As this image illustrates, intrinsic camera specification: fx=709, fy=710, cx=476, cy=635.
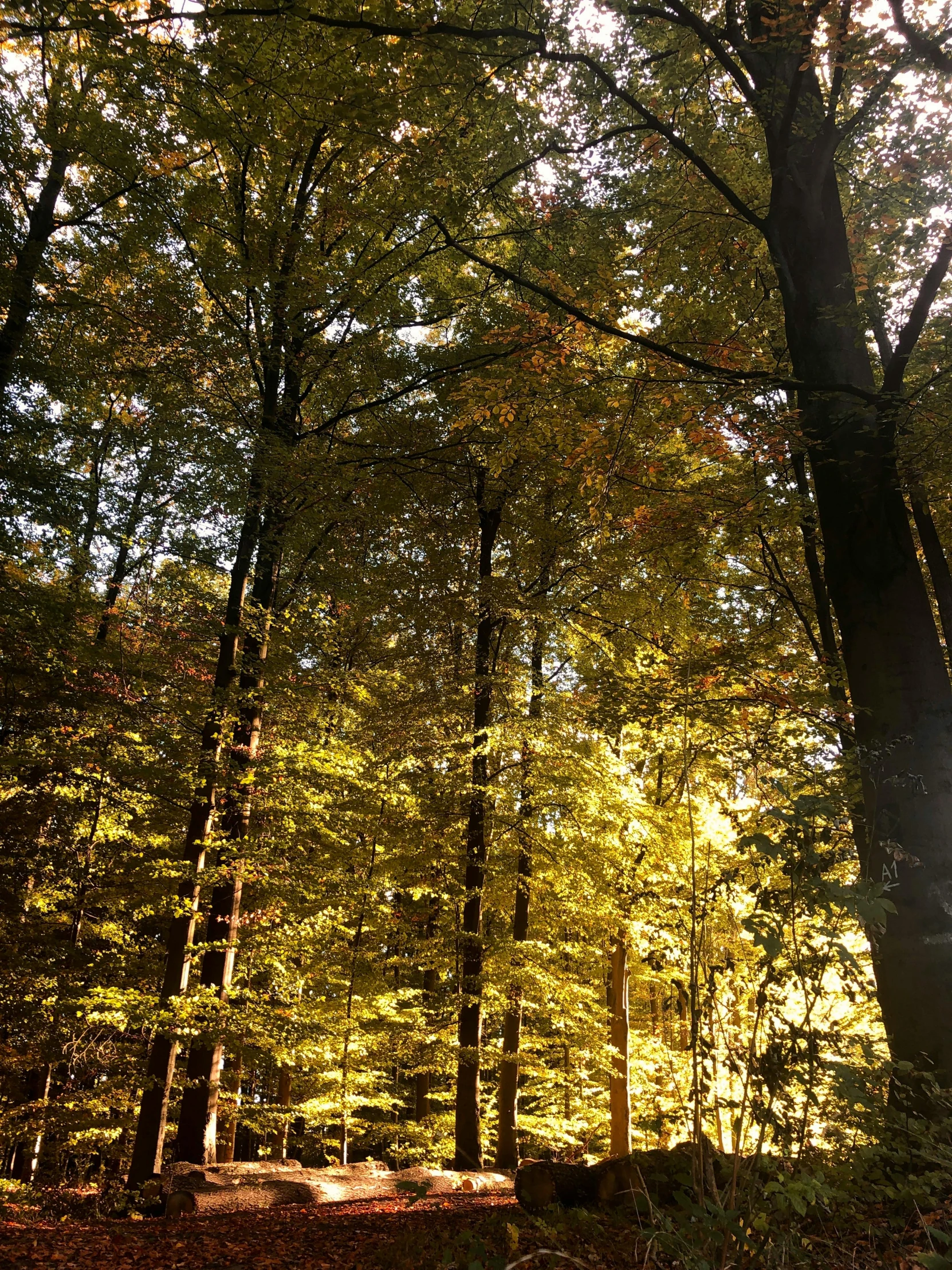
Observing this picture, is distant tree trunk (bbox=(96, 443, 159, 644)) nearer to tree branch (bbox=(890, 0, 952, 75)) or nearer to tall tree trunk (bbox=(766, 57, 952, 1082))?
tall tree trunk (bbox=(766, 57, 952, 1082))

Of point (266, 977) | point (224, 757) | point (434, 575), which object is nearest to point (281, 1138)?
point (266, 977)

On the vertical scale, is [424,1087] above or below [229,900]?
below

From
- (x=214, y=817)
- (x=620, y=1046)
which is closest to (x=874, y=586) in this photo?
(x=214, y=817)

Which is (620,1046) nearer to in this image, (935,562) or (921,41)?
(935,562)

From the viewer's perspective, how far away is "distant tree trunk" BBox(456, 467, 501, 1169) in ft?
28.7

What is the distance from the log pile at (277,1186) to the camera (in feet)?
21.2

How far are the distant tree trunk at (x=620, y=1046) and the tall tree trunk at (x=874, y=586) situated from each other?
6.33m

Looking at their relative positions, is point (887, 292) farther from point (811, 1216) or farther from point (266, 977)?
point (266, 977)

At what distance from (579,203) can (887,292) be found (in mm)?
3025

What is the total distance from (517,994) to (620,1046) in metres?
2.38

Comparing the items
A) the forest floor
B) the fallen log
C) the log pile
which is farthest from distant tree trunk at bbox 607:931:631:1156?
the forest floor

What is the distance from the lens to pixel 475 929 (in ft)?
30.3

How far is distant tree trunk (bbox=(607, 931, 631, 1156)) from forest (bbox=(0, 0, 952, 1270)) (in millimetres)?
102

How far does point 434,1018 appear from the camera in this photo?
39.6ft
